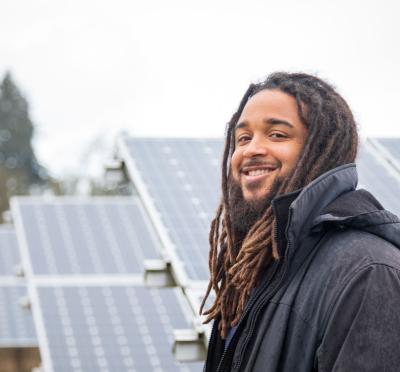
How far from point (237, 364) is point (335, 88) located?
996mm

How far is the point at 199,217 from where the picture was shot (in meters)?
8.78

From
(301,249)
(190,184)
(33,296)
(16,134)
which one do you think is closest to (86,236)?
(33,296)

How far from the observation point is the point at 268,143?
3.73 meters

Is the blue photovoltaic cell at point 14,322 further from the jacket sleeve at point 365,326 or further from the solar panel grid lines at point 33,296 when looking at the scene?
the jacket sleeve at point 365,326

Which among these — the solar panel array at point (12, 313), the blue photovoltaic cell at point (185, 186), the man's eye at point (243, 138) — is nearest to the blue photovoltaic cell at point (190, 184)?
the blue photovoltaic cell at point (185, 186)

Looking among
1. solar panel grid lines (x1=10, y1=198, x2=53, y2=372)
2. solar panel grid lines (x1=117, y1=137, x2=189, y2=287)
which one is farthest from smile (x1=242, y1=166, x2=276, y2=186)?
solar panel grid lines (x1=10, y1=198, x2=53, y2=372)

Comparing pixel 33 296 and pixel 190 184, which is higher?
pixel 190 184

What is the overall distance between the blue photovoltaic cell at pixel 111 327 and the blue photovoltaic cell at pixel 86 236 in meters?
0.86

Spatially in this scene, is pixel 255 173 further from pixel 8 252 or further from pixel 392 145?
pixel 8 252

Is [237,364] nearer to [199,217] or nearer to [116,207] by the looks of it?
[199,217]

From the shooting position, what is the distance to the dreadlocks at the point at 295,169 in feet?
11.9

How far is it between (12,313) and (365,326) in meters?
16.3

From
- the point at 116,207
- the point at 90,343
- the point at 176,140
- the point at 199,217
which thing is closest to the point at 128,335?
the point at 90,343

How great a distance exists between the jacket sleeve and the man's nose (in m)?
0.63
